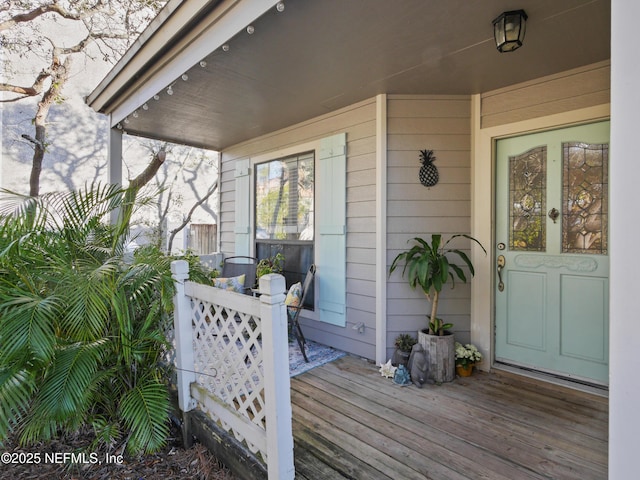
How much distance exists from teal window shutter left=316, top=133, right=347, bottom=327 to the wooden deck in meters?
0.84

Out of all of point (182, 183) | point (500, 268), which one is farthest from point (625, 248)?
point (182, 183)

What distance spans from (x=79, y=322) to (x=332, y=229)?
2.30 meters

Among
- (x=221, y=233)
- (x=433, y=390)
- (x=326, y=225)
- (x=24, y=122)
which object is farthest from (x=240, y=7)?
→ (x=24, y=122)

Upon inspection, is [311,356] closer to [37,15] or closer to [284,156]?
[284,156]

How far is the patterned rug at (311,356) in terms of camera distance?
308cm

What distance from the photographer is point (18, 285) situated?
1.92 m

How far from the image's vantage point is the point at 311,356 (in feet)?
11.1

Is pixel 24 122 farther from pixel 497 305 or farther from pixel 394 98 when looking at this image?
pixel 497 305

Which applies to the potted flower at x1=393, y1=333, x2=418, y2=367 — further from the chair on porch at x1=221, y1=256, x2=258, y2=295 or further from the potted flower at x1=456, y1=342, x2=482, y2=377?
the chair on porch at x1=221, y1=256, x2=258, y2=295

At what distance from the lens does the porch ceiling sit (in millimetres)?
1904

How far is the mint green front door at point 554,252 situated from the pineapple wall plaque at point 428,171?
532 mm

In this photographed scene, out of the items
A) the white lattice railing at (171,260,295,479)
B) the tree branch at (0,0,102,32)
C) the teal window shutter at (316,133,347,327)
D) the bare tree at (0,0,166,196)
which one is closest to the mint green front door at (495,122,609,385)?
the teal window shutter at (316,133,347,327)

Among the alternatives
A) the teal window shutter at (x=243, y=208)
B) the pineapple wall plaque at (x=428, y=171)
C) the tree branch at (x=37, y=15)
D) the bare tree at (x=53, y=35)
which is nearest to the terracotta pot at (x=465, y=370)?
the pineapple wall plaque at (x=428, y=171)

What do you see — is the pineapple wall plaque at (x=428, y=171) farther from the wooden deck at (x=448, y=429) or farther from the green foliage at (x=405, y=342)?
the wooden deck at (x=448, y=429)
